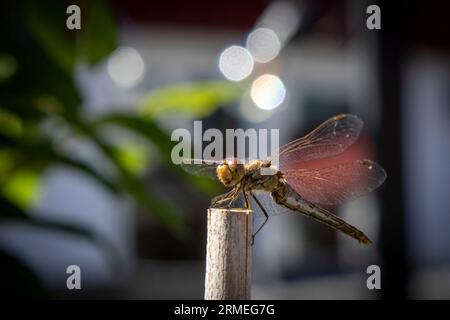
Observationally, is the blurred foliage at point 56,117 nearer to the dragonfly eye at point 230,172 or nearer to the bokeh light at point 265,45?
the dragonfly eye at point 230,172

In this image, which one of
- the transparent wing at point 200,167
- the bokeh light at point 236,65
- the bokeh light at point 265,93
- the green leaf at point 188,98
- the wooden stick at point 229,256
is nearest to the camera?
the wooden stick at point 229,256

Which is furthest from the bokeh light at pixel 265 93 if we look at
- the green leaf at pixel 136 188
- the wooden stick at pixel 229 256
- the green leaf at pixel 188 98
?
the wooden stick at pixel 229 256

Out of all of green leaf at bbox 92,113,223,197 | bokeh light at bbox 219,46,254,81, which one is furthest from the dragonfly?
bokeh light at bbox 219,46,254,81

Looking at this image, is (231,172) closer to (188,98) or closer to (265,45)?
(188,98)

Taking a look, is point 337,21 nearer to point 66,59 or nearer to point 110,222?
point 110,222

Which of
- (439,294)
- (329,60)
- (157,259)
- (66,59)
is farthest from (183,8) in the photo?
(66,59)

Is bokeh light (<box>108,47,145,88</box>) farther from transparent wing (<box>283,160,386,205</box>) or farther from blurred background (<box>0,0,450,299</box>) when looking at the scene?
transparent wing (<box>283,160,386,205</box>)
